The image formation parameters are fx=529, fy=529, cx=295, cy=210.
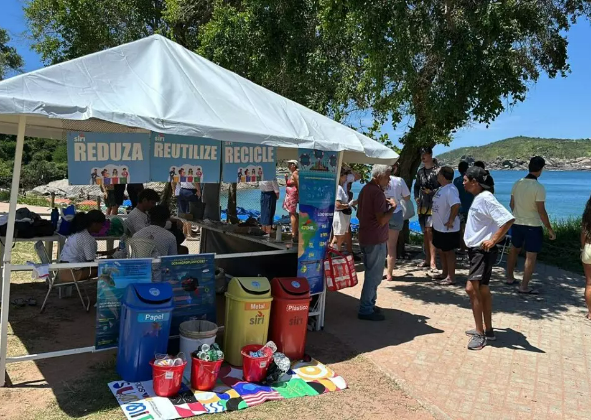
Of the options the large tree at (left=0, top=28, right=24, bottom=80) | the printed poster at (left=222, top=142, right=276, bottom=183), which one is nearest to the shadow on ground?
the printed poster at (left=222, top=142, right=276, bottom=183)

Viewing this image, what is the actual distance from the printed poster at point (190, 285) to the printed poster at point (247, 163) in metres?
0.95

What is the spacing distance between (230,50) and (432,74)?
13.3 ft

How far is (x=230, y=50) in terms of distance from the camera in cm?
1041

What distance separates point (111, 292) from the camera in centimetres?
451

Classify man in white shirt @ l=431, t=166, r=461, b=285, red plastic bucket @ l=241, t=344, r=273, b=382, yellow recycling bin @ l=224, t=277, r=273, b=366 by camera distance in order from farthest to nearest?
man in white shirt @ l=431, t=166, r=461, b=285
yellow recycling bin @ l=224, t=277, r=273, b=366
red plastic bucket @ l=241, t=344, r=273, b=382

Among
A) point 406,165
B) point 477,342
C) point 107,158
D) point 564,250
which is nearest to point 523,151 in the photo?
point 564,250

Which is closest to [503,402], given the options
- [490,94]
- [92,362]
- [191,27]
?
[92,362]

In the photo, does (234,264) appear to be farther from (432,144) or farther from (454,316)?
(432,144)

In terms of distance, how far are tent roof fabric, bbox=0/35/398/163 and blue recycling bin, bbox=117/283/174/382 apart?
1.35 m

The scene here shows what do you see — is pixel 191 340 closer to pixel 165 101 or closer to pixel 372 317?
pixel 165 101

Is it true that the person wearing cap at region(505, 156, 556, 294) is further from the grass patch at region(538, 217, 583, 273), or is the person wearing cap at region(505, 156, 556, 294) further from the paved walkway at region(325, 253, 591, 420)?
the grass patch at region(538, 217, 583, 273)

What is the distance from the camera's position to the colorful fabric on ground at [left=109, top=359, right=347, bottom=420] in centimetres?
390

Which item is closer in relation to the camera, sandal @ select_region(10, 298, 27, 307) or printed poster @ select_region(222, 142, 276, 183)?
printed poster @ select_region(222, 142, 276, 183)

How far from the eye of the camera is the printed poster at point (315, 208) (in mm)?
5703
